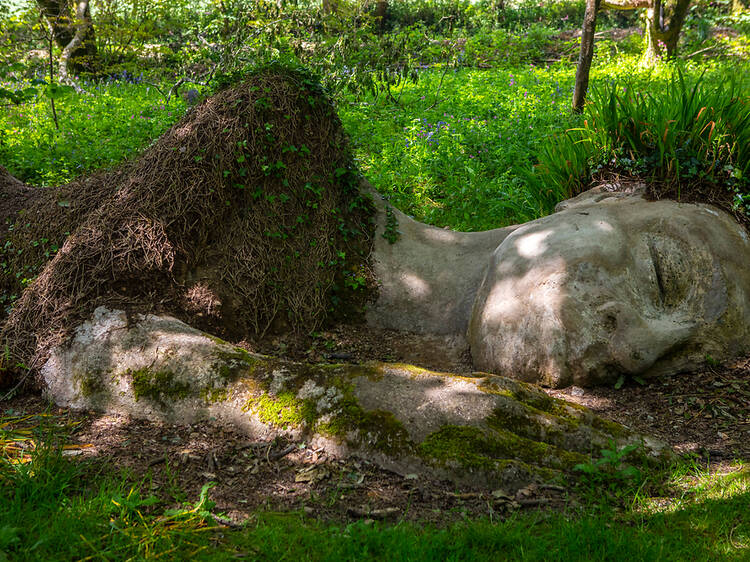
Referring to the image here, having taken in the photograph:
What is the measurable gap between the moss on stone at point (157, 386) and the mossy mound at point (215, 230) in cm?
65

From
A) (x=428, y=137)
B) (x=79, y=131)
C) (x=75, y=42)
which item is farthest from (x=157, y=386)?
(x=75, y=42)

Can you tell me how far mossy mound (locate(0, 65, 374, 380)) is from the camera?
402 centimetres

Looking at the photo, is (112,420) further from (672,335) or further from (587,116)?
(587,116)

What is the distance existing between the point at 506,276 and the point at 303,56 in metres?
4.04

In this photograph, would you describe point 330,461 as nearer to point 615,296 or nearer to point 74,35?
point 615,296

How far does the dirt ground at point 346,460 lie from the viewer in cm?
267

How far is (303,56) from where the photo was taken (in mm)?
6754

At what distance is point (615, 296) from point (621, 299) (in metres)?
0.05

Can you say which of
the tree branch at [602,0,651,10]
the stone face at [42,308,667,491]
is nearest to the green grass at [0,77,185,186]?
the stone face at [42,308,667,491]

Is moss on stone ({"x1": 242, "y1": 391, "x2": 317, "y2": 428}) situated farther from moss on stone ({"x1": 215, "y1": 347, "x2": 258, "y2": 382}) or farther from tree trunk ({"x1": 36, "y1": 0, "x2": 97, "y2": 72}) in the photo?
tree trunk ({"x1": 36, "y1": 0, "x2": 97, "y2": 72})

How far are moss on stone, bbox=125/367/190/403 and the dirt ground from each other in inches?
6.7

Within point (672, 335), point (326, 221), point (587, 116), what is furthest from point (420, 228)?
point (672, 335)

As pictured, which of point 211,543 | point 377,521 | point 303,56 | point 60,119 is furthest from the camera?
point 60,119

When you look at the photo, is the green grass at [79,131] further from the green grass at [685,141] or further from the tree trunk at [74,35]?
the green grass at [685,141]
